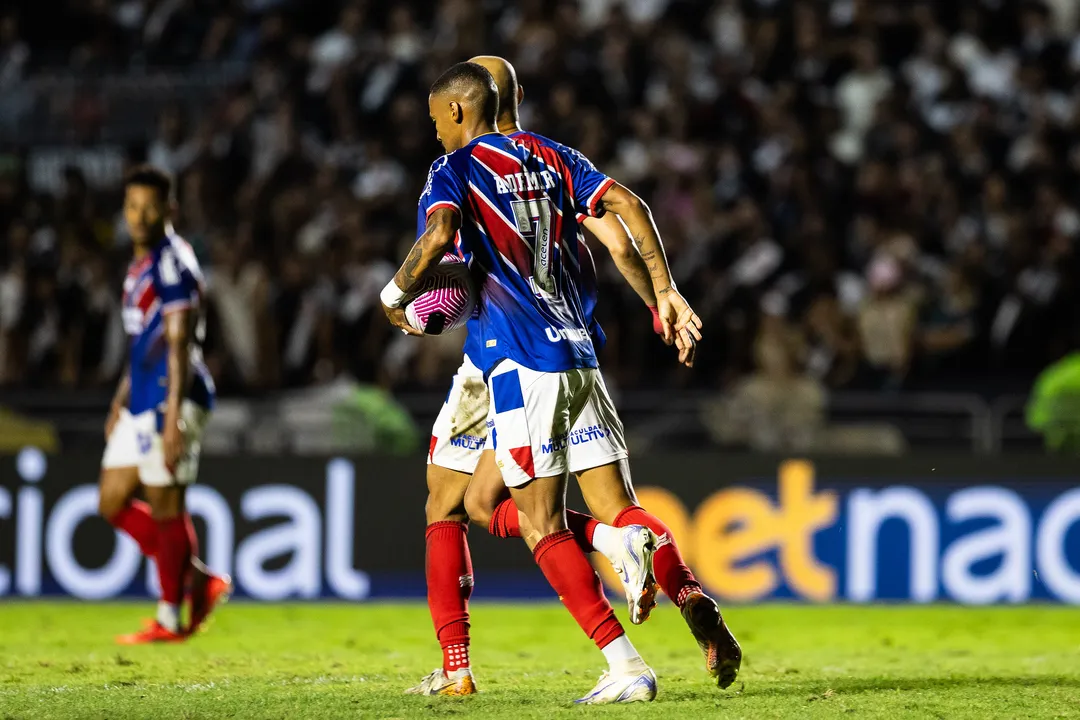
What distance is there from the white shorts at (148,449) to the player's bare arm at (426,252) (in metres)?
2.97

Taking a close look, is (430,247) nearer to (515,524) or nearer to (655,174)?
(515,524)

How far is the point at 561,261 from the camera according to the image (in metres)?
5.64

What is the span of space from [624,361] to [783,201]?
2.29 metres

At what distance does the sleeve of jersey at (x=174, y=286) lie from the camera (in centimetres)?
788

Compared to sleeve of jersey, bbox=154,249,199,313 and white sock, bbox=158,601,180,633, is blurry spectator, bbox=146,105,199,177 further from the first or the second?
white sock, bbox=158,601,180,633

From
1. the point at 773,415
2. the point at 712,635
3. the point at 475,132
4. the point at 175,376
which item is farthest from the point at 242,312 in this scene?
the point at 712,635

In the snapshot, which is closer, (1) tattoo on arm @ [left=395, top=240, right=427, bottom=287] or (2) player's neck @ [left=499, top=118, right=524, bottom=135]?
(1) tattoo on arm @ [left=395, top=240, right=427, bottom=287]

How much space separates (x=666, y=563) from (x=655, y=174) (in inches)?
337

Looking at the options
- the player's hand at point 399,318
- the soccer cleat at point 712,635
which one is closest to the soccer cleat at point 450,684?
the soccer cleat at point 712,635

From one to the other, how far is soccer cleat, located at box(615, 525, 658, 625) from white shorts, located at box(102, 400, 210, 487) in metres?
3.39

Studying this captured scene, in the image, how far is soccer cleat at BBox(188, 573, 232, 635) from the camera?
8.27 m

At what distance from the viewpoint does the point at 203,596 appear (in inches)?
327

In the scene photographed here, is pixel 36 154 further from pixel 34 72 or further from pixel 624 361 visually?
pixel 624 361

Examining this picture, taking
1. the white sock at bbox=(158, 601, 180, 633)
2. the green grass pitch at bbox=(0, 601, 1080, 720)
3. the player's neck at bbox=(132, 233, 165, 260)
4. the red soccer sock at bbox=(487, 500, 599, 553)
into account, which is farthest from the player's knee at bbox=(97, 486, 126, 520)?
the red soccer sock at bbox=(487, 500, 599, 553)
